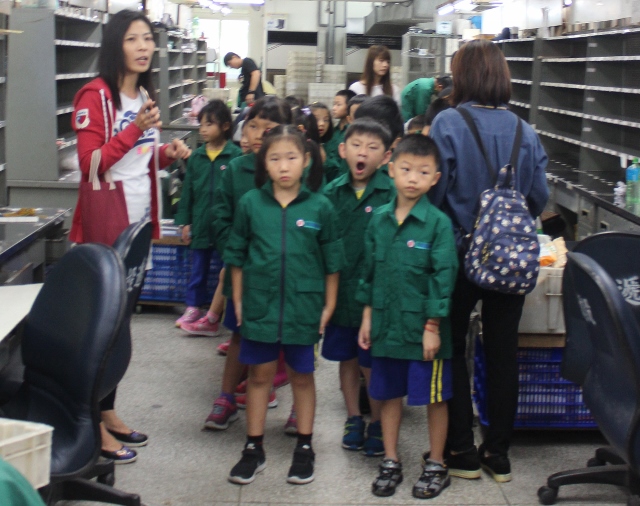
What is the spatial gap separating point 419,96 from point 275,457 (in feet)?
10.9

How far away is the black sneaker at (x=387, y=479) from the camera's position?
2896mm

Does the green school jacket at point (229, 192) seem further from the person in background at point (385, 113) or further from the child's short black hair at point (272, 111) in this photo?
the person in background at point (385, 113)

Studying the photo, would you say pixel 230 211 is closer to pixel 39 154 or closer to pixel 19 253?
pixel 19 253

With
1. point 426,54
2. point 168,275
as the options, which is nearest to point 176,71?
point 426,54

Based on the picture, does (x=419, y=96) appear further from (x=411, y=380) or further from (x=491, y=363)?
(x=411, y=380)

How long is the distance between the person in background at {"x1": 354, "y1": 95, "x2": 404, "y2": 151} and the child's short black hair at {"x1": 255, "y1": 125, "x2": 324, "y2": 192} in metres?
0.72

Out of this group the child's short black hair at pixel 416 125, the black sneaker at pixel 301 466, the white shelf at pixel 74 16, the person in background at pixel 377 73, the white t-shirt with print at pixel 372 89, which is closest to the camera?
the black sneaker at pixel 301 466

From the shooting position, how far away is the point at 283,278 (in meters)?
2.86

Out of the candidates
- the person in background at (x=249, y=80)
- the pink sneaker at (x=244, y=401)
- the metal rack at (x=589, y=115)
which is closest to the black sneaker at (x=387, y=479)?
the pink sneaker at (x=244, y=401)

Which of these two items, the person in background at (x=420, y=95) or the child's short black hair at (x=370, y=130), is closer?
the child's short black hair at (x=370, y=130)

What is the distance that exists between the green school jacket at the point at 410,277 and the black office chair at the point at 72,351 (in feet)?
3.16

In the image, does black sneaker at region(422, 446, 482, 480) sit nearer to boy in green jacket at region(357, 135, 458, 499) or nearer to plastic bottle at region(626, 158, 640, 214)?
boy in green jacket at region(357, 135, 458, 499)

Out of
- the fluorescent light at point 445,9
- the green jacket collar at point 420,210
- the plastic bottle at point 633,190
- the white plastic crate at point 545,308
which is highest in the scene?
the fluorescent light at point 445,9

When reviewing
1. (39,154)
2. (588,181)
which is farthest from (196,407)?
(588,181)
